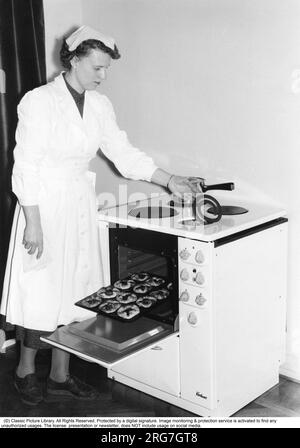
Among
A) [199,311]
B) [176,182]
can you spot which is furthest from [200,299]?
[176,182]

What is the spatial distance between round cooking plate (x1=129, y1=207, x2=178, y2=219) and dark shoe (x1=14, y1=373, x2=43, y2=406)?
0.74 metres

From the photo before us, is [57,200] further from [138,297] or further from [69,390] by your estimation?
[69,390]

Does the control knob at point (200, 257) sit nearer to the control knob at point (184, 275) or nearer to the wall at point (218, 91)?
the control knob at point (184, 275)

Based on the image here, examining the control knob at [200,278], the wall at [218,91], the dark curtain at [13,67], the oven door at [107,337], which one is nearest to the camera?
the oven door at [107,337]

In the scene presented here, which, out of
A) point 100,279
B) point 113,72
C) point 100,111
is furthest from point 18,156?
point 113,72

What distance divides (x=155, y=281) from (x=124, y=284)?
0.11m

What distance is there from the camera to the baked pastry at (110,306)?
1.95m

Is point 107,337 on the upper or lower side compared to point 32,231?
lower

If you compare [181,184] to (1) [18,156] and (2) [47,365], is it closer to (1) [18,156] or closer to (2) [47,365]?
(1) [18,156]

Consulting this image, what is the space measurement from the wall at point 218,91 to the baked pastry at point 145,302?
618mm

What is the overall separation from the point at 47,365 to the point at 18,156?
104 cm

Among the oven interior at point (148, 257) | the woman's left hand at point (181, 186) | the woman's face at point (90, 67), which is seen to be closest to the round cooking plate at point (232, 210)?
the woman's left hand at point (181, 186)

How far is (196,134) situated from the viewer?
8.02ft

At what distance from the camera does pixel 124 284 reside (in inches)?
83.5
